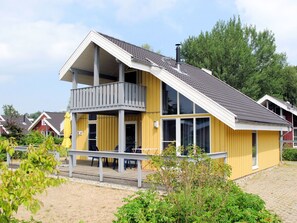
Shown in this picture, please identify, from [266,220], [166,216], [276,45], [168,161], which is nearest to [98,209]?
[168,161]

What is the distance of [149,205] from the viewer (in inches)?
217

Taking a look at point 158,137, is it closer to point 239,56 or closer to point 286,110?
point 286,110

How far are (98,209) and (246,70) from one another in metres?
29.4

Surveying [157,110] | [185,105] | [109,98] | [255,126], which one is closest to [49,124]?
[109,98]

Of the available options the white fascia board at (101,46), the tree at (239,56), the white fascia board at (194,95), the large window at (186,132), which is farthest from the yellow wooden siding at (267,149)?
the tree at (239,56)

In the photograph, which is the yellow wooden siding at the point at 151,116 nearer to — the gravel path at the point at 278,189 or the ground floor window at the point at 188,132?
Answer: the ground floor window at the point at 188,132

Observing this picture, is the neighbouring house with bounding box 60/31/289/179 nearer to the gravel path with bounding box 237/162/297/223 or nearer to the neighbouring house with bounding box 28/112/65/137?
the gravel path with bounding box 237/162/297/223

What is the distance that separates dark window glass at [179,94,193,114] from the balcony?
1946 millimetres

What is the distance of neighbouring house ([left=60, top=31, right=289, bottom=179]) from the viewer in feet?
41.1

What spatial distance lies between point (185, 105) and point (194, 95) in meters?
1.22

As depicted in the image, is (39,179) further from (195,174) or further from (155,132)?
(155,132)

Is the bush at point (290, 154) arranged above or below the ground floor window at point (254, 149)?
below

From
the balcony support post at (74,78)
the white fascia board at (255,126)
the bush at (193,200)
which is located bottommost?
the bush at (193,200)

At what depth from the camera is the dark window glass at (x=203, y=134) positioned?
12.8 metres
